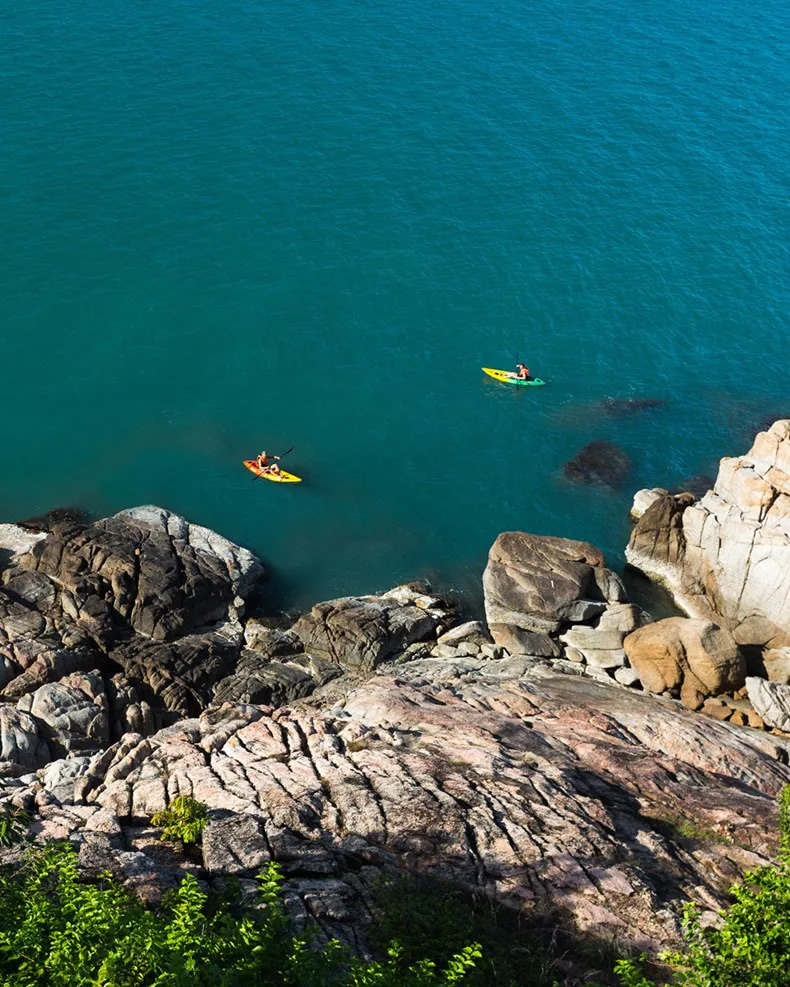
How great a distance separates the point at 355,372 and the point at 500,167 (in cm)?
3168

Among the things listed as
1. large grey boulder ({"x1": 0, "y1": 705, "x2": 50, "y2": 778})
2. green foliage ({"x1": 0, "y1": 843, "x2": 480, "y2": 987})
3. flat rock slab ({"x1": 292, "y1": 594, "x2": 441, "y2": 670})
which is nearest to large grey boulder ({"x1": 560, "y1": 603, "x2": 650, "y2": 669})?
flat rock slab ({"x1": 292, "y1": 594, "x2": 441, "y2": 670})

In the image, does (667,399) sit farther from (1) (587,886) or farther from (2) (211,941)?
(2) (211,941)

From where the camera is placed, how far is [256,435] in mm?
67000

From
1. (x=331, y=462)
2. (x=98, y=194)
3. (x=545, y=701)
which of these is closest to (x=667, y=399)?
(x=331, y=462)

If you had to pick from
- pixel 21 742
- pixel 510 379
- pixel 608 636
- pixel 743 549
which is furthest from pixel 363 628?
pixel 510 379

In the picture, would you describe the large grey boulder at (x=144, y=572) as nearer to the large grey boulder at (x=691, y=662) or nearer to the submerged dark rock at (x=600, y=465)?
the large grey boulder at (x=691, y=662)

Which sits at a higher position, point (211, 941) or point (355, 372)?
point (211, 941)

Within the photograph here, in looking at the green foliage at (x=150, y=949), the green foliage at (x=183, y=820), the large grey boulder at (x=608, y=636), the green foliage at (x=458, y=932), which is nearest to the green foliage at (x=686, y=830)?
the green foliage at (x=458, y=932)

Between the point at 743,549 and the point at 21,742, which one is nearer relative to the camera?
the point at 21,742

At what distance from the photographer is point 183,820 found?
2991 cm

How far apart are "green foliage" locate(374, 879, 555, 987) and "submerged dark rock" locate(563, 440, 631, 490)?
4178cm

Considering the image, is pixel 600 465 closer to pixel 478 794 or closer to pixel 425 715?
pixel 425 715

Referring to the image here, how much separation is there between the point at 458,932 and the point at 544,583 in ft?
102

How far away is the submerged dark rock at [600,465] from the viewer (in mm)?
66562
